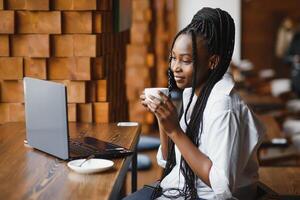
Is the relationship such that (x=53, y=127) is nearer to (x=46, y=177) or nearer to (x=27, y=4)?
(x=46, y=177)

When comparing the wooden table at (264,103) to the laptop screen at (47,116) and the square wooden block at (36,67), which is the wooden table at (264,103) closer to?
the square wooden block at (36,67)

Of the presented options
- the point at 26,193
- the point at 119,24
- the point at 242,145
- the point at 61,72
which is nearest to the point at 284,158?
the point at 119,24

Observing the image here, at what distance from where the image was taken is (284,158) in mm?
Result: 3932

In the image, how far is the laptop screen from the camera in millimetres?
2189

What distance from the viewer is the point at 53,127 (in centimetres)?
227

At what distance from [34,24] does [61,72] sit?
0.28 metres

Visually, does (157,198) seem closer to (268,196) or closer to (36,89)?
(268,196)

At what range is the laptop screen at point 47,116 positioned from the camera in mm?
2189

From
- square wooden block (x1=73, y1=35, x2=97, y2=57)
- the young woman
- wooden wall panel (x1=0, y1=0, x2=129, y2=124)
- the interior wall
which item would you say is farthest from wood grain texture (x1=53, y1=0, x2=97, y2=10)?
the interior wall

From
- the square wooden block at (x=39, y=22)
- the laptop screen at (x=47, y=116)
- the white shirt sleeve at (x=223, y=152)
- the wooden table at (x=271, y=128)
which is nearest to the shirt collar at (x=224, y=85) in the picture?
the white shirt sleeve at (x=223, y=152)

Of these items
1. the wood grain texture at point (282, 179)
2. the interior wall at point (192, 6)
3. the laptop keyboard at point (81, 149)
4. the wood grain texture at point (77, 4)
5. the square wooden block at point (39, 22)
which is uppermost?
the interior wall at point (192, 6)

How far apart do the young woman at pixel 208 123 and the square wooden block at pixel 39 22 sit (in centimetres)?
102

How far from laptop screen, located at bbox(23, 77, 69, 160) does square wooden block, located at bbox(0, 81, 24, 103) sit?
2.32 feet

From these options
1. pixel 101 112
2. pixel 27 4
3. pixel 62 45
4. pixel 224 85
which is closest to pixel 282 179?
pixel 101 112
